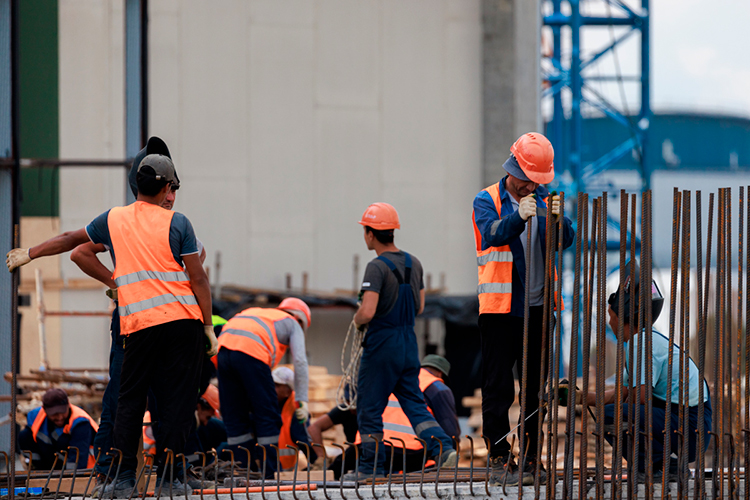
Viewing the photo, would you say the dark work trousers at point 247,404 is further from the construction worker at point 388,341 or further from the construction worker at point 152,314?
the construction worker at point 152,314

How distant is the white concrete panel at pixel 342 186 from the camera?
13.3 meters

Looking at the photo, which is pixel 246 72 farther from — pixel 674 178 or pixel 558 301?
pixel 674 178

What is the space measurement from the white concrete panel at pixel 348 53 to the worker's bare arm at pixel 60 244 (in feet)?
28.9

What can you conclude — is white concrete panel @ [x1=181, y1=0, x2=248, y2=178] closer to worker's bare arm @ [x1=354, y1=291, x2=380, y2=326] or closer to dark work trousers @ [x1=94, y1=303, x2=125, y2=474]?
worker's bare arm @ [x1=354, y1=291, x2=380, y2=326]

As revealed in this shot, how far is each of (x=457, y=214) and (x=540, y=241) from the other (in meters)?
8.85

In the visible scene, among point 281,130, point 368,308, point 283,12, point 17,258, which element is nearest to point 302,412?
point 368,308

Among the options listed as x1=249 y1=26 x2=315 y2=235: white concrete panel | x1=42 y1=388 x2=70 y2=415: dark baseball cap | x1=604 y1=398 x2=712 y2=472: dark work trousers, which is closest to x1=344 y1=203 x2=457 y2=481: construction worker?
x1=604 y1=398 x2=712 y2=472: dark work trousers

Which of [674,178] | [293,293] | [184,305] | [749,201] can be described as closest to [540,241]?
[749,201]

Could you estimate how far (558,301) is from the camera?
14.5ft

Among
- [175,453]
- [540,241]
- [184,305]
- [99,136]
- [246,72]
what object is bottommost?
[175,453]

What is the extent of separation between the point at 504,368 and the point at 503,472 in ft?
1.88

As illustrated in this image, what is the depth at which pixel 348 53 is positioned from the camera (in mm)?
13391

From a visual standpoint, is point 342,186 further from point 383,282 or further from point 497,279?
point 497,279

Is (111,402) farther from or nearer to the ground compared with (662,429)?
farther from the ground
